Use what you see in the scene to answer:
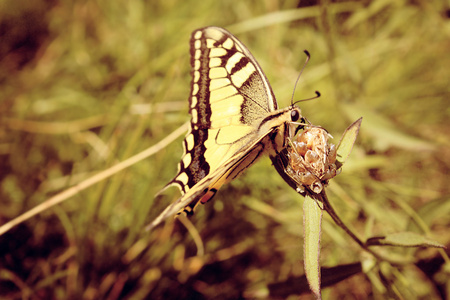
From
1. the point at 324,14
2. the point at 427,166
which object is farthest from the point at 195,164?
the point at 427,166

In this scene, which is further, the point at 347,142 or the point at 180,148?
the point at 180,148

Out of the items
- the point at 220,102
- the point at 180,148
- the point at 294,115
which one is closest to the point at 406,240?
the point at 294,115

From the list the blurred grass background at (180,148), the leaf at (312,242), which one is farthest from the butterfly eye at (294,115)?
the blurred grass background at (180,148)

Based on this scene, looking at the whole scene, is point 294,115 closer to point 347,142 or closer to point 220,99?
point 347,142

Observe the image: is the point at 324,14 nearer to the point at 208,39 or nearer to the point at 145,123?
the point at 208,39

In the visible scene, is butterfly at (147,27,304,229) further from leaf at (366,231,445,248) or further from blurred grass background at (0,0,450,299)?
leaf at (366,231,445,248)

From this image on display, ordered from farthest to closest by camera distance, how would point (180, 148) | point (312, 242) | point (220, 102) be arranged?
point (180, 148), point (220, 102), point (312, 242)
